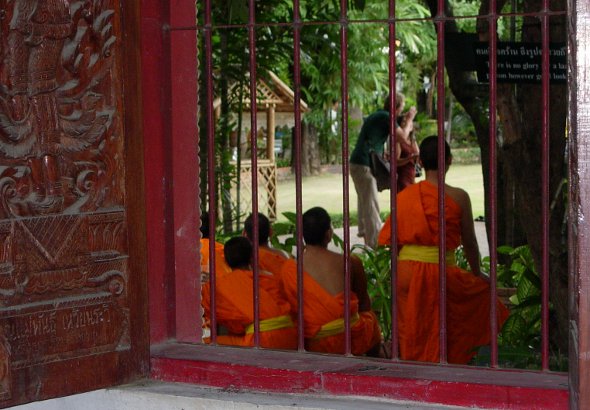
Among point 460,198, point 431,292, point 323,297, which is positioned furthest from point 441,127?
point 431,292

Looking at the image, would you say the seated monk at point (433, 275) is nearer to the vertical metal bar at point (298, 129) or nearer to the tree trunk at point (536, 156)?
the tree trunk at point (536, 156)

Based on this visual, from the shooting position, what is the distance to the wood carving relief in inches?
111

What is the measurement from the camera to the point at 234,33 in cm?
843

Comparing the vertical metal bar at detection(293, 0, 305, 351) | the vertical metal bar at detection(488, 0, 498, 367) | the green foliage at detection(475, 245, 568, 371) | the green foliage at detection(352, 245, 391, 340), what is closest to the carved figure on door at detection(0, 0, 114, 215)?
the vertical metal bar at detection(293, 0, 305, 351)

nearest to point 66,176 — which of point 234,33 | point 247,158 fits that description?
point 234,33

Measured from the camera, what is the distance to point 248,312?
486cm

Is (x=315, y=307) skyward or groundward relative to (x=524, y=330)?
skyward

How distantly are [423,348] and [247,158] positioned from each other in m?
10.5

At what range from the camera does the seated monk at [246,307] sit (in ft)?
15.8

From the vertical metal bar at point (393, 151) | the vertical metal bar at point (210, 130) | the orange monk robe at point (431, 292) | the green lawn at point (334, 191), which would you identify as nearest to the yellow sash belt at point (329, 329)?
the orange monk robe at point (431, 292)

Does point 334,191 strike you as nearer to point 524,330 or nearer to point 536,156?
point 524,330

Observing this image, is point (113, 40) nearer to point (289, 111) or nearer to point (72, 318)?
point (72, 318)

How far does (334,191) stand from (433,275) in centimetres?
1072

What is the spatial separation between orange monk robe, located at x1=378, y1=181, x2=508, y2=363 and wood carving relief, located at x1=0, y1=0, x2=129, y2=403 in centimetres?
234
